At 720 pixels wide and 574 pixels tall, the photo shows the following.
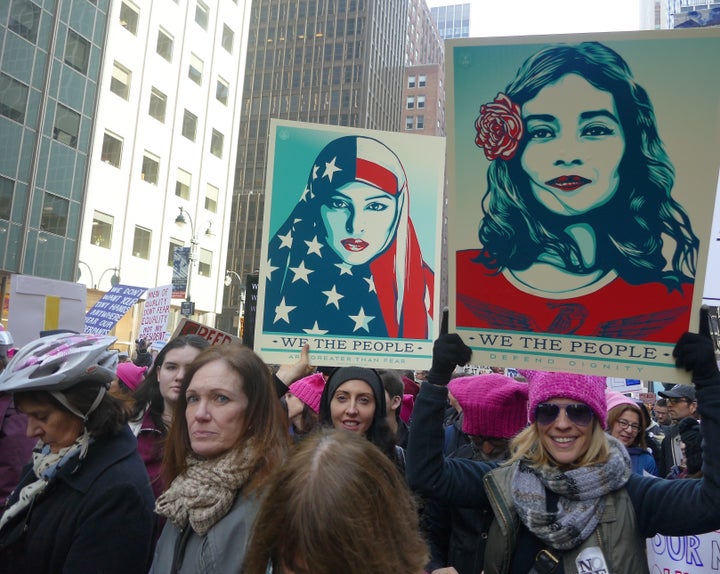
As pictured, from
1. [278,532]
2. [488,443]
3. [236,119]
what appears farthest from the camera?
[236,119]

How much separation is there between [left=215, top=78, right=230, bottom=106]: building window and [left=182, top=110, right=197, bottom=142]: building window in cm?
293

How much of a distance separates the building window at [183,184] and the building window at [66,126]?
285 inches

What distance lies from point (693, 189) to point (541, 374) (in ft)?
3.05

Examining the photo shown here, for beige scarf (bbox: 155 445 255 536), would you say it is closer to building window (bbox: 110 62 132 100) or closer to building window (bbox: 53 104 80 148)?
building window (bbox: 53 104 80 148)

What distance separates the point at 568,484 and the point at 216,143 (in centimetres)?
3802

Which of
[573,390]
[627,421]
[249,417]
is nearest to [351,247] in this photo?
[249,417]

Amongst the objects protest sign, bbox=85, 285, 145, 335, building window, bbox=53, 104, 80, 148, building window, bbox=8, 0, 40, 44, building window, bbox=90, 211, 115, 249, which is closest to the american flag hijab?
protest sign, bbox=85, 285, 145, 335

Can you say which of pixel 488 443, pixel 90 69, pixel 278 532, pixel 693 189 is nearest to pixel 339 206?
pixel 488 443

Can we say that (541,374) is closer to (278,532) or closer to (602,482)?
(602,482)

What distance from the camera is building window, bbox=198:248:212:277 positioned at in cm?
3659

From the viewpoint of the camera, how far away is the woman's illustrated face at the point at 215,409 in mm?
2504

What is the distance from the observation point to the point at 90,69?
28.2m

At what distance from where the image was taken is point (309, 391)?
4820 mm

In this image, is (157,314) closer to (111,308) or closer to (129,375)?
(111,308)
